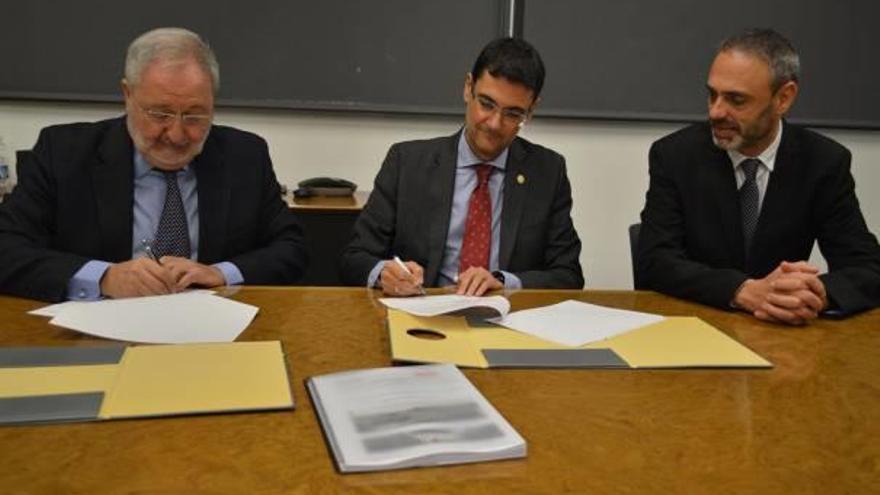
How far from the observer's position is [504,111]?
6.98 feet

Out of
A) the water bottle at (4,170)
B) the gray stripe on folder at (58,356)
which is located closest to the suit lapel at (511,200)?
the gray stripe on folder at (58,356)

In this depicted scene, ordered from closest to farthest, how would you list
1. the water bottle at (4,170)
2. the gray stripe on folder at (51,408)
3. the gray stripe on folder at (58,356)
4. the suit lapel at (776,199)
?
the gray stripe on folder at (51,408), the gray stripe on folder at (58,356), the suit lapel at (776,199), the water bottle at (4,170)

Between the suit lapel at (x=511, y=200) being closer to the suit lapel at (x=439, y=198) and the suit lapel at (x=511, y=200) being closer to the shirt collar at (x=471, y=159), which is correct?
the shirt collar at (x=471, y=159)

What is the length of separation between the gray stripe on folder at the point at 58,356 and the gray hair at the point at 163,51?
799 millimetres

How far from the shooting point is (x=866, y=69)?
3627 mm

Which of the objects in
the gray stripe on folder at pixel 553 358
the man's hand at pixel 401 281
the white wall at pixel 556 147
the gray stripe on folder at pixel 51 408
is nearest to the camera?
the gray stripe on folder at pixel 51 408

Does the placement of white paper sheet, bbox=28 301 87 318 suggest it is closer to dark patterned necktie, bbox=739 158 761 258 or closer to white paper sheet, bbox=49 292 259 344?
white paper sheet, bbox=49 292 259 344

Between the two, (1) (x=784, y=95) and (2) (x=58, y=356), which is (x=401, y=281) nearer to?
(2) (x=58, y=356)

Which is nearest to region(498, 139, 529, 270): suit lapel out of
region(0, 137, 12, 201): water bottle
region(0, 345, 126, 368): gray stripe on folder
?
region(0, 345, 126, 368): gray stripe on folder

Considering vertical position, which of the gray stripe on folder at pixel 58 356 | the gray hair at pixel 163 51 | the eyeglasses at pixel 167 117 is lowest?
the gray stripe on folder at pixel 58 356

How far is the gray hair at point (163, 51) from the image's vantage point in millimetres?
1810

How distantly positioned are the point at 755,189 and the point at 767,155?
0.37 ft

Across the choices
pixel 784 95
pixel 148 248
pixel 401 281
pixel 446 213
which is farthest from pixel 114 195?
pixel 784 95

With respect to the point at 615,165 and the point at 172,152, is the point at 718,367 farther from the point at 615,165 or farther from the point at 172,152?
the point at 615,165
